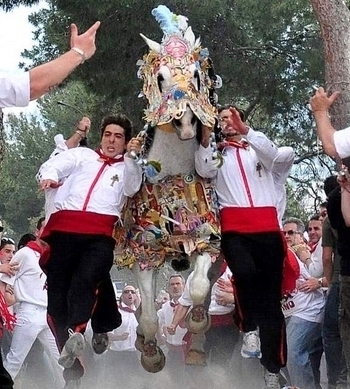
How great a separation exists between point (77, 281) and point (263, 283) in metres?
1.27

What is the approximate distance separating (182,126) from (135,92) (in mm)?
7391

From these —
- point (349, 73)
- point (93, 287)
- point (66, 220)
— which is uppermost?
point (349, 73)

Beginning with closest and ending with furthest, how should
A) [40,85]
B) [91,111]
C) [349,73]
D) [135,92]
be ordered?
[40,85] < [349,73] < [135,92] < [91,111]

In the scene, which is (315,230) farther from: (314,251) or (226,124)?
(226,124)

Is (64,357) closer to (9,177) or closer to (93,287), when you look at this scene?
(93,287)

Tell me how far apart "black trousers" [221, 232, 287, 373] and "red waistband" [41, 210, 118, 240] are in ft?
2.62

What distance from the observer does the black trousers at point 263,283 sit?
6.21 meters

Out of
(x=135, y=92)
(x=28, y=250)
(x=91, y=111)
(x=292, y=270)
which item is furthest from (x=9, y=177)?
(x=292, y=270)

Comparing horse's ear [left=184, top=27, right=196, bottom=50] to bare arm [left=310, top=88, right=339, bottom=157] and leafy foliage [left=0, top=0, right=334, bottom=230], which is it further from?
leafy foliage [left=0, top=0, right=334, bottom=230]

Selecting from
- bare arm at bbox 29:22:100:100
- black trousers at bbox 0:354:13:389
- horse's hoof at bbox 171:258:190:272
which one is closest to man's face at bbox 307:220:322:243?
horse's hoof at bbox 171:258:190:272

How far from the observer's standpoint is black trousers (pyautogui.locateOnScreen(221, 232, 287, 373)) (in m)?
6.21

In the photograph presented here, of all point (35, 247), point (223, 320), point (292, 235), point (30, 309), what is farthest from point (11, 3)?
point (223, 320)

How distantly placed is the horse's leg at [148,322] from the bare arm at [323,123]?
2.04m

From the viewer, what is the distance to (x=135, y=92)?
12922 millimetres
